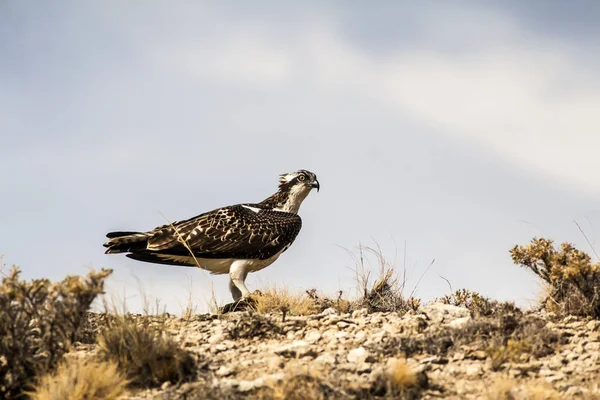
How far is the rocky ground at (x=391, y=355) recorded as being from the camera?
8383 millimetres

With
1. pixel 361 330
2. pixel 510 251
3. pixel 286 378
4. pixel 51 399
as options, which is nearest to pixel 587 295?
pixel 510 251

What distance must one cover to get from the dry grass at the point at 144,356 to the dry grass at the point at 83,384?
0.22 m

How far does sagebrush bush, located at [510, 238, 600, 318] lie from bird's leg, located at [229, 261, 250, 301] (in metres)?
4.46

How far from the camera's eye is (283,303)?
513 inches

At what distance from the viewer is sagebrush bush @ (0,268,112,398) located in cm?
905

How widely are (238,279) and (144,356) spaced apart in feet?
15.6

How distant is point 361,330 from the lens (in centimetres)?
1053

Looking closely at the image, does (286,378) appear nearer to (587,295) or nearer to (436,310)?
(436,310)

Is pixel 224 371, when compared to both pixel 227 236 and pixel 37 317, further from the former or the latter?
pixel 227 236

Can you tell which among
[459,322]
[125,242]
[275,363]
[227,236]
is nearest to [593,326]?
[459,322]

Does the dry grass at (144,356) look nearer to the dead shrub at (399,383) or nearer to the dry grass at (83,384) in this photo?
the dry grass at (83,384)

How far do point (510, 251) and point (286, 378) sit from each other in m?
5.76

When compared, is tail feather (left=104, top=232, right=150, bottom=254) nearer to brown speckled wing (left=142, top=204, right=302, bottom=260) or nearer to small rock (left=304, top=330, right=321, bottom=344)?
brown speckled wing (left=142, top=204, right=302, bottom=260)

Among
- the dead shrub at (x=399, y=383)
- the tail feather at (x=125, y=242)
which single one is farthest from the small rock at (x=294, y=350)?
the tail feather at (x=125, y=242)
